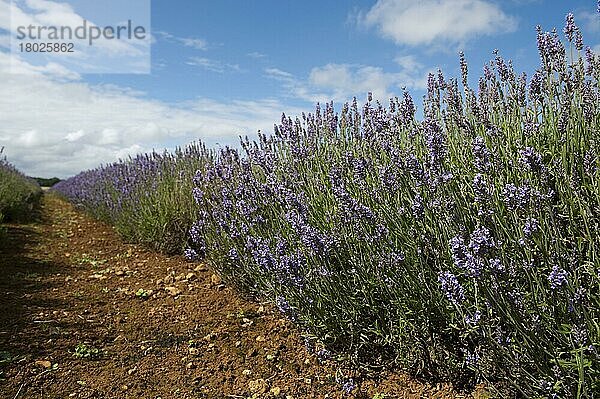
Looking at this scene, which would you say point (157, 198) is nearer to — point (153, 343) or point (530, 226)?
point (153, 343)

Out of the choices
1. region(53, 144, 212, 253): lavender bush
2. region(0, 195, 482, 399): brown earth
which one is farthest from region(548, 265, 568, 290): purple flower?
region(53, 144, 212, 253): lavender bush

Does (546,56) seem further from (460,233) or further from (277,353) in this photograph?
(277,353)

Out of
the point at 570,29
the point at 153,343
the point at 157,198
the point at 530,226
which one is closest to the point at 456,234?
the point at 530,226

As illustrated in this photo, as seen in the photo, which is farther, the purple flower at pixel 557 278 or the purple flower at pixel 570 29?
the purple flower at pixel 570 29

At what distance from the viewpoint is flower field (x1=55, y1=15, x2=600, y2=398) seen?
175 centimetres

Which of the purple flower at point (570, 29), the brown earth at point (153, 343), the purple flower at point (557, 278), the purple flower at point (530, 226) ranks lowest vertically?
the brown earth at point (153, 343)

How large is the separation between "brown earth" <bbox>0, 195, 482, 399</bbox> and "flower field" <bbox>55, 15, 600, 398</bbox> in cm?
20

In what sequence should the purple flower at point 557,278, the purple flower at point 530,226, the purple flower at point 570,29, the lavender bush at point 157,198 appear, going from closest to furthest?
the purple flower at point 557,278 < the purple flower at point 530,226 < the purple flower at point 570,29 < the lavender bush at point 157,198

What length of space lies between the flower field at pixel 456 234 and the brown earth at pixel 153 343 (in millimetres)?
197

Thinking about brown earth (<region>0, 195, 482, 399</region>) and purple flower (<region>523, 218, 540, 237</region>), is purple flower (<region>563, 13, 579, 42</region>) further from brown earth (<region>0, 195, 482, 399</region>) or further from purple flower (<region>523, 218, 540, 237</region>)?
brown earth (<region>0, 195, 482, 399</region>)

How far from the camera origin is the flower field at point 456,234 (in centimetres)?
175

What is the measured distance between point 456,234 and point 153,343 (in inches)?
82.3

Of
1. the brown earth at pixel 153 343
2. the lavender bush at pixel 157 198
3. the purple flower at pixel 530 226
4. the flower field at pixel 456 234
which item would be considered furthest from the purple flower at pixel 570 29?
the lavender bush at pixel 157 198

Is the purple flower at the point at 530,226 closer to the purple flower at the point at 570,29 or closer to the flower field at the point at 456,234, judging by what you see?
the flower field at the point at 456,234
